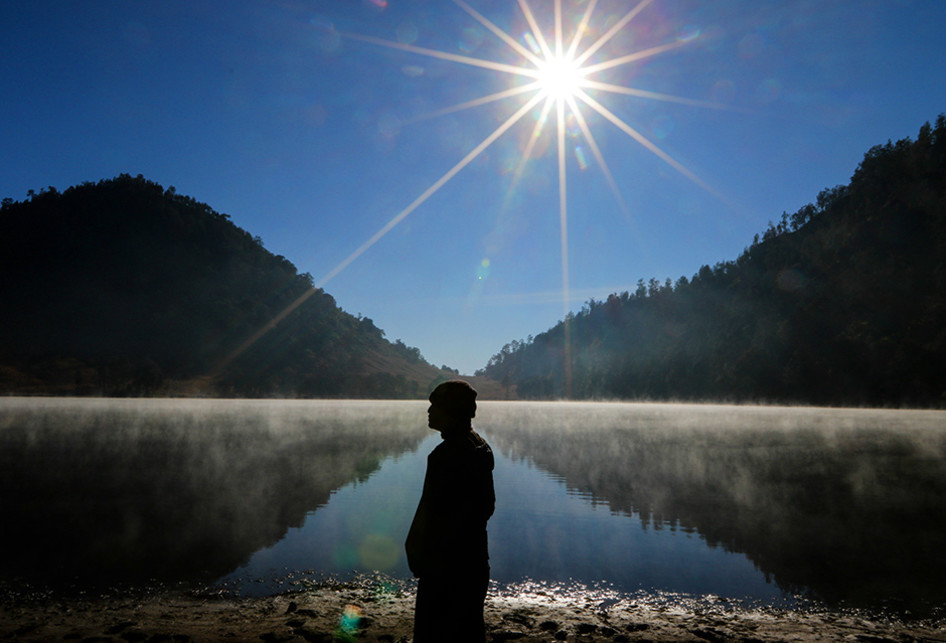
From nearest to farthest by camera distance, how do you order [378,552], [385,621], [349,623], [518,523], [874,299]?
[349,623], [385,621], [378,552], [518,523], [874,299]

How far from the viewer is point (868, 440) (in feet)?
184

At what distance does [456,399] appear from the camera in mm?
5035

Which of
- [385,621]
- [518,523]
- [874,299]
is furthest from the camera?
[874,299]

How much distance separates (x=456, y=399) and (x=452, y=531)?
49.2 inches

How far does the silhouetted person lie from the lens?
480 centimetres

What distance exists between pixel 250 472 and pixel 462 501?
25303mm

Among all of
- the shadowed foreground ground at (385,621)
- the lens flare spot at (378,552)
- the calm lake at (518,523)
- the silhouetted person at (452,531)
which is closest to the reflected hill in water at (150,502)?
the calm lake at (518,523)

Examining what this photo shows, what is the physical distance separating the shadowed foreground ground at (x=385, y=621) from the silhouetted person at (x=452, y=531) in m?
3.42

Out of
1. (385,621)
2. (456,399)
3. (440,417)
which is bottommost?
(385,621)

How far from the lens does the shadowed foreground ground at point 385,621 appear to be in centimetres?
782

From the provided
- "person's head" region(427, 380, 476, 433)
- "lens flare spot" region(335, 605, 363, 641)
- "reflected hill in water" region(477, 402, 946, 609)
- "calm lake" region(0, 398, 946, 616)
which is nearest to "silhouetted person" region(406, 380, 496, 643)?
"person's head" region(427, 380, 476, 433)

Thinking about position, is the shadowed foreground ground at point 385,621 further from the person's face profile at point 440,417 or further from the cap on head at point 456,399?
the cap on head at point 456,399

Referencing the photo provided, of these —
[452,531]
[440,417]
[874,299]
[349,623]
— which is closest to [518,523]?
[349,623]

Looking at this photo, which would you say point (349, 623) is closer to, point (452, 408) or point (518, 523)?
point (452, 408)
